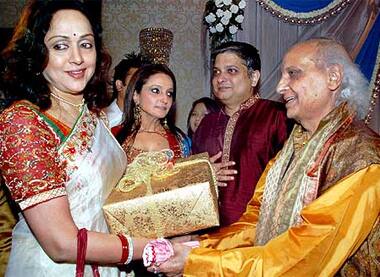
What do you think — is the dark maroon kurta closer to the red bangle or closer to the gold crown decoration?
the red bangle

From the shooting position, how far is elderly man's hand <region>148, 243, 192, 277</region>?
2.14m

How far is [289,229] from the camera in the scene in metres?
2.03

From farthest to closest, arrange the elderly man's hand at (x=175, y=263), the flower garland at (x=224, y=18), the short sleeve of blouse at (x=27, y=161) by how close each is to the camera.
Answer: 1. the flower garland at (x=224, y=18)
2. the elderly man's hand at (x=175, y=263)
3. the short sleeve of blouse at (x=27, y=161)

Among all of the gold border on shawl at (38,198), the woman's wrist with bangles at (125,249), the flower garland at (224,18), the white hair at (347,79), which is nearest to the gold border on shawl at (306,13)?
the flower garland at (224,18)

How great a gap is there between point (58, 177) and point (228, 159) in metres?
1.78

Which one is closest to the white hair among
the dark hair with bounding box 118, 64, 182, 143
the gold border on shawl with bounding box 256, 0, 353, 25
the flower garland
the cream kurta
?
the cream kurta

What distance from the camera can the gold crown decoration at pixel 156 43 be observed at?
5.16 meters

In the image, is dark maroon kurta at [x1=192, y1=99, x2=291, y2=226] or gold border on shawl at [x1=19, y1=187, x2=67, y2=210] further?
dark maroon kurta at [x1=192, y1=99, x2=291, y2=226]

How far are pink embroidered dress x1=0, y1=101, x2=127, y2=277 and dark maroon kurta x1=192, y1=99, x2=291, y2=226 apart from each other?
1323 millimetres

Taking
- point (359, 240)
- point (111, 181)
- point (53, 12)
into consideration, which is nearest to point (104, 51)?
point (53, 12)

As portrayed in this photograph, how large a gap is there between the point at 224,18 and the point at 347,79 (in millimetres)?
3292

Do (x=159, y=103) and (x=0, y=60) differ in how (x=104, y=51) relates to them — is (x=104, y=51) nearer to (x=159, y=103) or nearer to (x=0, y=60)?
(x=0, y=60)

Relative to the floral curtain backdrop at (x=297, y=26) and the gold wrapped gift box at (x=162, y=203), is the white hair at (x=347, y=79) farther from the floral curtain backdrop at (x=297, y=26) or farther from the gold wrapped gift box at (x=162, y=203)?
the floral curtain backdrop at (x=297, y=26)

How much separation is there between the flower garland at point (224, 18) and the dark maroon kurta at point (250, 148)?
2.02 meters
